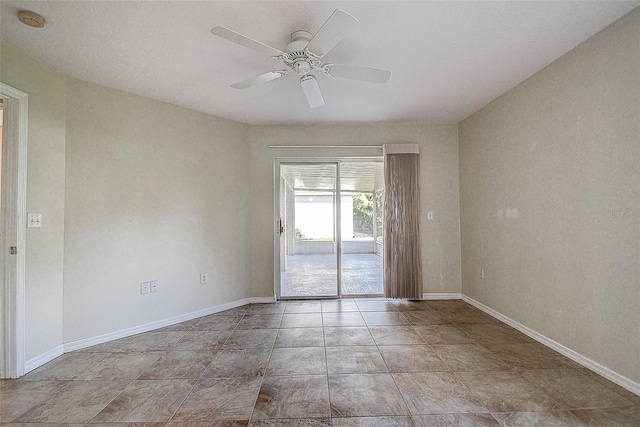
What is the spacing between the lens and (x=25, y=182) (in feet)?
7.33

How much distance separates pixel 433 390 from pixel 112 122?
3.70m

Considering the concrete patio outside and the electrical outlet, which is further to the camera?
the concrete patio outside

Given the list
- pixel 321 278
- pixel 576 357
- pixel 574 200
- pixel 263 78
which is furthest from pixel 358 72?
pixel 321 278

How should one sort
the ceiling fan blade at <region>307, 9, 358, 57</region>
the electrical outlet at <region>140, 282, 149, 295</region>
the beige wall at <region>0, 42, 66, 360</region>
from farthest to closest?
the electrical outlet at <region>140, 282, 149, 295</region> < the beige wall at <region>0, 42, 66, 360</region> < the ceiling fan blade at <region>307, 9, 358, 57</region>

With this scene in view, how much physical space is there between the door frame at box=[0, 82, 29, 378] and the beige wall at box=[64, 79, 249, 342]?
378 millimetres

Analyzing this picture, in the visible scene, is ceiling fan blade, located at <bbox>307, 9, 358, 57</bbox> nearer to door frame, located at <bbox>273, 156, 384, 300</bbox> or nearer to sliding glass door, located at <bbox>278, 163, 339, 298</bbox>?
door frame, located at <bbox>273, 156, 384, 300</bbox>

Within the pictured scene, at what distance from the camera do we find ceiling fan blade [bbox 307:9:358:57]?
1490 mm

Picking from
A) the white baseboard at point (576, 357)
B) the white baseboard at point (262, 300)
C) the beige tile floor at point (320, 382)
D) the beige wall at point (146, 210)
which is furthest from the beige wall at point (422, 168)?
the beige tile floor at point (320, 382)

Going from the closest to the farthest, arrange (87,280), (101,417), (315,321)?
1. (101,417)
2. (87,280)
3. (315,321)

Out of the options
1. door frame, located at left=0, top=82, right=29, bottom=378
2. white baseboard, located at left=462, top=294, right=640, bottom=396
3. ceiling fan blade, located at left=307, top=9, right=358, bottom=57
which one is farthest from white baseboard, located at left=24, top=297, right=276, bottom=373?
ceiling fan blade, located at left=307, top=9, right=358, bottom=57

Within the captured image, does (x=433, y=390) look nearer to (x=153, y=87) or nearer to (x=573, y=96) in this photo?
(x=573, y=96)

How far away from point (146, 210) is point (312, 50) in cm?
241

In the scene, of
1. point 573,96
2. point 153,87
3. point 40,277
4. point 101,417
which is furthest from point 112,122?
point 573,96

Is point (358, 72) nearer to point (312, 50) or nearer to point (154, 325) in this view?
point (312, 50)
